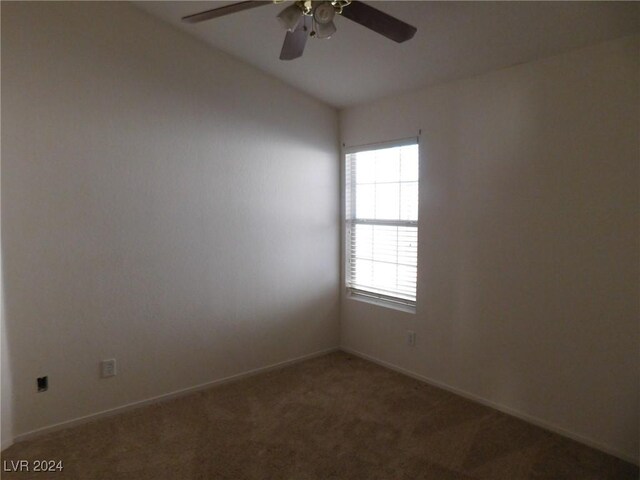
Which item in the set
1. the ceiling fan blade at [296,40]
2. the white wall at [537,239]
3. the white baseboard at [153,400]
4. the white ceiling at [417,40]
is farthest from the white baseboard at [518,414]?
the ceiling fan blade at [296,40]

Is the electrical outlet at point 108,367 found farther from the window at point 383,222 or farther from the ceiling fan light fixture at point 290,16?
the ceiling fan light fixture at point 290,16

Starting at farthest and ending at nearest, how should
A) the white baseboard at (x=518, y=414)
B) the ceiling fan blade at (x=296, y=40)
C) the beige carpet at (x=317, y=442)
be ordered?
the white baseboard at (x=518, y=414) → the beige carpet at (x=317, y=442) → the ceiling fan blade at (x=296, y=40)

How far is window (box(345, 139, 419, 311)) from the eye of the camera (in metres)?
3.37

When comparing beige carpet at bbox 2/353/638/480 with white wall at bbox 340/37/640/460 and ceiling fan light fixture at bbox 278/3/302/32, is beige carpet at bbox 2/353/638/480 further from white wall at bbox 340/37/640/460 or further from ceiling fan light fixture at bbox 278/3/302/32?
ceiling fan light fixture at bbox 278/3/302/32

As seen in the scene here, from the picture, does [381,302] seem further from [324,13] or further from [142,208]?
[324,13]

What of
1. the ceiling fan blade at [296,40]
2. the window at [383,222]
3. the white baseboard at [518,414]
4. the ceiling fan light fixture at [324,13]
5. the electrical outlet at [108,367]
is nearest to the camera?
the ceiling fan light fixture at [324,13]

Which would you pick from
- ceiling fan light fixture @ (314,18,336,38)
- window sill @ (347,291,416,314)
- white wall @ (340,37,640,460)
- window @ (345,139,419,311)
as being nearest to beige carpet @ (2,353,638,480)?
white wall @ (340,37,640,460)

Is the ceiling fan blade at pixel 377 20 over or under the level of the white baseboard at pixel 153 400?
over

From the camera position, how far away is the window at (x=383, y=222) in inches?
132

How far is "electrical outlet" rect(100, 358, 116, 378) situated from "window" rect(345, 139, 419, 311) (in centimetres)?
214

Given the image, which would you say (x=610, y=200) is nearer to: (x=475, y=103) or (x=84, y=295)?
(x=475, y=103)

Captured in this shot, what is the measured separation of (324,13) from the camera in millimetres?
1756

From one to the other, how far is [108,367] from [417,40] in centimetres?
299

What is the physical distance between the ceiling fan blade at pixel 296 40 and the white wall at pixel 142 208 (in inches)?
45.3
